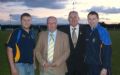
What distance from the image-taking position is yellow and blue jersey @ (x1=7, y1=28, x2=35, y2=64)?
965 cm

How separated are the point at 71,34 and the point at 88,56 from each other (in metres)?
0.82

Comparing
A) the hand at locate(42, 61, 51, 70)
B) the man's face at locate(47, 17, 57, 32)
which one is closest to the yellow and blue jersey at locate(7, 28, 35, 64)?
the hand at locate(42, 61, 51, 70)

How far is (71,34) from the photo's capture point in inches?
409

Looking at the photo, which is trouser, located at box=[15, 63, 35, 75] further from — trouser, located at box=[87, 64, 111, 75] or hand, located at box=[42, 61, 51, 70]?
trouser, located at box=[87, 64, 111, 75]

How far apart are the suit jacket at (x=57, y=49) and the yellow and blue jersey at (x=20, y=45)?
0.23 m

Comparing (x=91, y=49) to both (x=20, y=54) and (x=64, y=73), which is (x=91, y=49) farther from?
(x=20, y=54)

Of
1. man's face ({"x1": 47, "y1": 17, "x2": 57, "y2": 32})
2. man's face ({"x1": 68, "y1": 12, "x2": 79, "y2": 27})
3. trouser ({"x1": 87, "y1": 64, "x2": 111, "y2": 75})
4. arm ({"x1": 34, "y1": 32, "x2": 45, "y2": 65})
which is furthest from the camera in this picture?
man's face ({"x1": 68, "y1": 12, "x2": 79, "y2": 27})

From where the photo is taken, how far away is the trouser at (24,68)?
31.7ft

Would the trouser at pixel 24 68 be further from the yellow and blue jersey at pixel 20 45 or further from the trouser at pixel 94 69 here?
the trouser at pixel 94 69

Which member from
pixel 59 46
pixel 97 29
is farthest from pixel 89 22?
pixel 59 46

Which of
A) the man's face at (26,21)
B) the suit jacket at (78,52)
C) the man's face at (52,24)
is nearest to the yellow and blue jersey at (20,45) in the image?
the man's face at (26,21)

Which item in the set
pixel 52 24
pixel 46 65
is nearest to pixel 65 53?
pixel 46 65

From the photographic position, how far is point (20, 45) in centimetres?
966

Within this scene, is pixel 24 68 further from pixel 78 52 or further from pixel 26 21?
pixel 78 52
